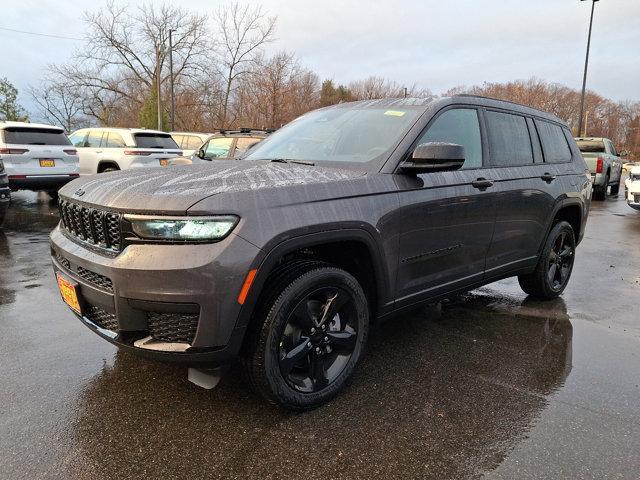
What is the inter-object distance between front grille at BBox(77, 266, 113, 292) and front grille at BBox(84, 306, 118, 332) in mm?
140

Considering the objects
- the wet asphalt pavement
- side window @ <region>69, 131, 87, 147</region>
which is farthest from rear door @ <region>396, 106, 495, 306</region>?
side window @ <region>69, 131, 87, 147</region>

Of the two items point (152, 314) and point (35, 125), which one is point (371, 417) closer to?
point (152, 314)

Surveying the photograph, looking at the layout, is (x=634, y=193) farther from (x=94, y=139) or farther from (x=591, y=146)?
(x=94, y=139)

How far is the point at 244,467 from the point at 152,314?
811mm

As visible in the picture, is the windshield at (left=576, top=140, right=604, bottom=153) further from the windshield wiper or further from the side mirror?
the windshield wiper

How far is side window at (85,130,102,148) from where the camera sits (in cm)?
1200

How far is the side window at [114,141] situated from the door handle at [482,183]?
396 inches

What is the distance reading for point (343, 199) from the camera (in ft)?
8.50

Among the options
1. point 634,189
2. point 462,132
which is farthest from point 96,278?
point 634,189

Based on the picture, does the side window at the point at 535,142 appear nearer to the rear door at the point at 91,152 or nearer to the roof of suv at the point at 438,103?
the roof of suv at the point at 438,103

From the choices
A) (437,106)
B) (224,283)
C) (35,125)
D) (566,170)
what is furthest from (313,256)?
(35,125)

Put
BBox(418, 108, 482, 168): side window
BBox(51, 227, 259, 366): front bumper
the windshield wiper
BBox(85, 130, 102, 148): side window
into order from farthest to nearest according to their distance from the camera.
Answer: BBox(85, 130, 102, 148): side window
BBox(418, 108, 482, 168): side window
the windshield wiper
BBox(51, 227, 259, 366): front bumper

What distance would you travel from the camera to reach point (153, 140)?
38.8 feet

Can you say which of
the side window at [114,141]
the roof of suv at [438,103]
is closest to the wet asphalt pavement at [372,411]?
the roof of suv at [438,103]
